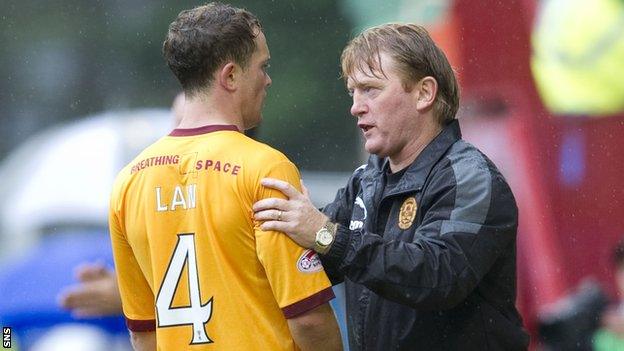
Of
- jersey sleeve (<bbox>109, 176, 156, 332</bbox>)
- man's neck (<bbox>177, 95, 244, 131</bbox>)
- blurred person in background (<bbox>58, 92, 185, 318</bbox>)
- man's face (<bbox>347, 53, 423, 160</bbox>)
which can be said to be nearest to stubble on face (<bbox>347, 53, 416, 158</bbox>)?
man's face (<bbox>347, 53, 423, 160</bbox>)

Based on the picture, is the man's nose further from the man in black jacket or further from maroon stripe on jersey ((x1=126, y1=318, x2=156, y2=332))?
maroon stripe on jersey ((x1=126, y1=318, x2=156, y2=332))

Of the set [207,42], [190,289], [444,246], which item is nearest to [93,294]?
[190,289]

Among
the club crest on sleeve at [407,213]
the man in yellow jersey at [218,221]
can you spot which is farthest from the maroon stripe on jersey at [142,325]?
the club crest on sleeve at [407,213]

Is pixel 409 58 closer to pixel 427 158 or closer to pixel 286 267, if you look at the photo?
pixel 427 158

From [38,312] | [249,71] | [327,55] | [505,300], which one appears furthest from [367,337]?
[38,312]

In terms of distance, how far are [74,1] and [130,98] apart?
18.3 inches

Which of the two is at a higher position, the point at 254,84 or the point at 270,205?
the point at 254,84

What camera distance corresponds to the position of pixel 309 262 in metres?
2.81

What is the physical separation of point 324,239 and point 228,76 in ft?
1.54

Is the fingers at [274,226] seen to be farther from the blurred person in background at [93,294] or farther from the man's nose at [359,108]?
the blurred person in background at [93,294]

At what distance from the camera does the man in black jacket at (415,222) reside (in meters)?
2.84

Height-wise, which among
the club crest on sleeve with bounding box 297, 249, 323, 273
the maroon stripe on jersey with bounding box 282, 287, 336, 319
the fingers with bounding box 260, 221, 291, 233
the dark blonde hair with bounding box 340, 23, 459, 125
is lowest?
the maroon stripe on jersey with bounding box 282, 287, 336, 319

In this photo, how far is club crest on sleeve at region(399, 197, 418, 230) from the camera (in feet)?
→ 9.89

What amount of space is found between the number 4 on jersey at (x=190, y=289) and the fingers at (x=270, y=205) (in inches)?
7.2
